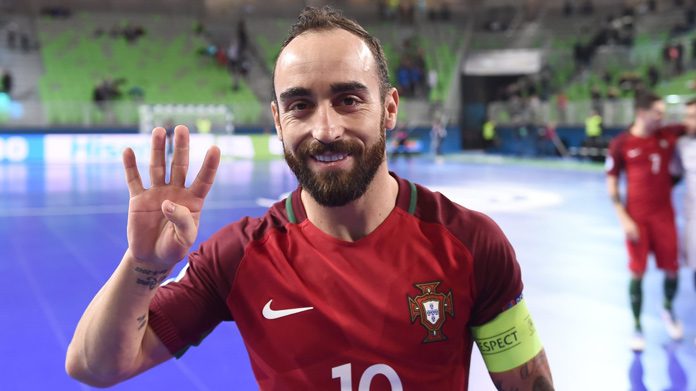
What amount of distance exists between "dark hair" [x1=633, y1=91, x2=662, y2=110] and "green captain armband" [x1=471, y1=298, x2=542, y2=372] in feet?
10.5

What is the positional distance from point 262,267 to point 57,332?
3.38 m

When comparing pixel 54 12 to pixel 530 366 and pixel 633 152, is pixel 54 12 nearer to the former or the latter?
pixel 633 152

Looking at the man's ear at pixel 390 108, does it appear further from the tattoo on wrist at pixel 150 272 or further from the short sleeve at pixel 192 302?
the tattoo on wrist at pixel 150 272

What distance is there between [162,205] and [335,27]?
2.52 ft

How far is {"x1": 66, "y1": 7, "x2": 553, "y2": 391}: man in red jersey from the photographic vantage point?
1704mm

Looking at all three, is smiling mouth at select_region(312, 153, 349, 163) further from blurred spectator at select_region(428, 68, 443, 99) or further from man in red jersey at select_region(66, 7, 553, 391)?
blurred spectator at select_region(428, 68, 443, 99)

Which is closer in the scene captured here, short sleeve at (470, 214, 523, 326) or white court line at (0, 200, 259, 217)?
short sleeve at (470, 214, 523, 326)

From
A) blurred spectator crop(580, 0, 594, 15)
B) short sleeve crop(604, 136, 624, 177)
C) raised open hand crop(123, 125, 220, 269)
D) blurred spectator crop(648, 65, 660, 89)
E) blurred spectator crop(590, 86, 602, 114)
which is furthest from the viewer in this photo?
blurred spectator crop(580, 0, 594, 15)

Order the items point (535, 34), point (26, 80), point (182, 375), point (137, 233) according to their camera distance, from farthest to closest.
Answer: point (535, 34) < point (26, 80) < point (182, 375) < point (137, 233)

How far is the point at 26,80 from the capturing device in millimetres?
28641

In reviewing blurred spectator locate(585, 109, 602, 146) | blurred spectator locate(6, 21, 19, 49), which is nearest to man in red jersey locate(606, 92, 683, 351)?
blurred spectator locate(585, 109, 602, 146)

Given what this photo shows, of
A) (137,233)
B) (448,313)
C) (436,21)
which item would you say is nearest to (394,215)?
(448,313)

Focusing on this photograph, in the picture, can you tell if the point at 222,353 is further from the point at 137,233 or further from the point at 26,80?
the point at 26,80

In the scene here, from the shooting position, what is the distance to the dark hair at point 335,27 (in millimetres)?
1840
